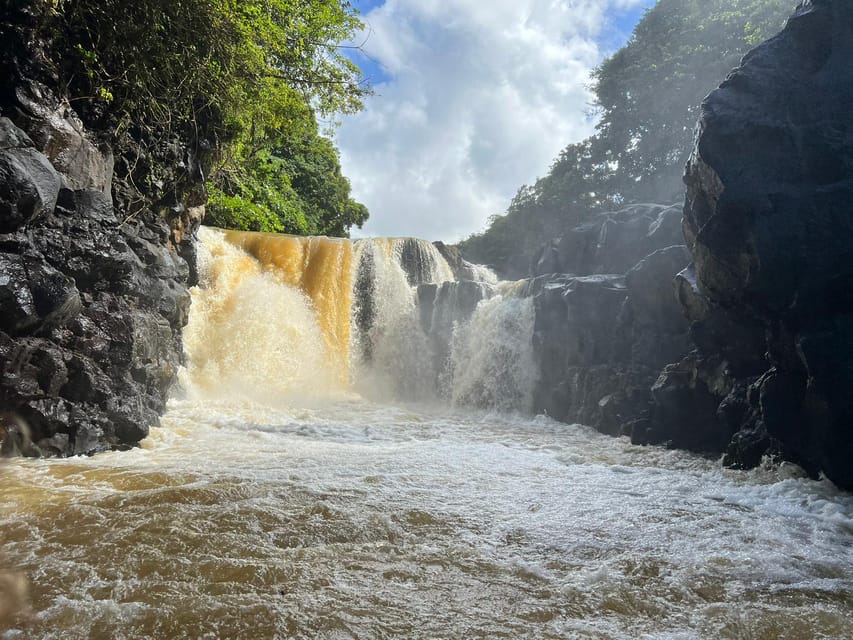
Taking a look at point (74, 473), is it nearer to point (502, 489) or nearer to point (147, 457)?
point (147, 457)

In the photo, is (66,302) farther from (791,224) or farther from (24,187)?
(791,224)

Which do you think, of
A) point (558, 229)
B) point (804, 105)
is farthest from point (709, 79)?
point (804, 105)

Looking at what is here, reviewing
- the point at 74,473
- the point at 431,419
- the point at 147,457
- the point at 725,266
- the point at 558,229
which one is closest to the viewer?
the point at 74,473

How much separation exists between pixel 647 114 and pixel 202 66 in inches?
920

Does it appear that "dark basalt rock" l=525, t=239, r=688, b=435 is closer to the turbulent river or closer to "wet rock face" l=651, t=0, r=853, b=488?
the turbulent river

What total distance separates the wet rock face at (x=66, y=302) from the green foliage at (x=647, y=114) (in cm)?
2151

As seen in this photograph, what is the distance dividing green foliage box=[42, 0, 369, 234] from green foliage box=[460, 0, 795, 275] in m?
17.3

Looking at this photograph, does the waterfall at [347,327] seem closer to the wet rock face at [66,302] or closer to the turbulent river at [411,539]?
the turbulent river at [411,539]

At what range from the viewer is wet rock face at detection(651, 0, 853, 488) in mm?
5078

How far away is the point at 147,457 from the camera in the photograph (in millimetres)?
5477

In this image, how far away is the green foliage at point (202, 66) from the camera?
659 centimetres

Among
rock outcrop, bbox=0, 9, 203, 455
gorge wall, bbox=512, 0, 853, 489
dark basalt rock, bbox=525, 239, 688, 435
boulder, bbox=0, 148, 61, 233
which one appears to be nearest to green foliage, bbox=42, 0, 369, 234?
rock outcrop, bbox=0, 9, 203, 455

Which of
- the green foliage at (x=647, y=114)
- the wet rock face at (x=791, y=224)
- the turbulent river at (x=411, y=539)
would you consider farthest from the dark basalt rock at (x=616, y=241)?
the green foliage at (x=647, y=114)

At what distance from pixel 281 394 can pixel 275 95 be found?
20.9 feet
